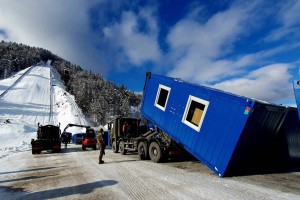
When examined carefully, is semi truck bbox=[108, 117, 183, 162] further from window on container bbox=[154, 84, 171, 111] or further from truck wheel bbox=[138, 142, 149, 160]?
window on container bbox=[154, 84, 171, 111]

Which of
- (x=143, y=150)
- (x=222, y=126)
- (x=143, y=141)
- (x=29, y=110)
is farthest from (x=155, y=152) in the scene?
(x=29, y=110)

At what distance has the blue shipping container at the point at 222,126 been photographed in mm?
8578

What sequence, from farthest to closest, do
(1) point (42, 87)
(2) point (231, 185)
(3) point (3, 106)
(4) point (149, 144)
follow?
(1) point (42, 87) < (3) point (3, 106) < (4) point (149, 144) < (2) point (231, 185)

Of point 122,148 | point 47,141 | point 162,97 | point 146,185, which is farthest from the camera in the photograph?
point 47,141

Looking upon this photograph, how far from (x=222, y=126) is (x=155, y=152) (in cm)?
496

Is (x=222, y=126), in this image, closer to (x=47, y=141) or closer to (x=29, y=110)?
(x=47, y=141)

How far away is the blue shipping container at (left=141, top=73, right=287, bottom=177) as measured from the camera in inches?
338

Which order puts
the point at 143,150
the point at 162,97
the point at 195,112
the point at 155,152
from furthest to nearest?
the point at 143,150 → the point at 162,97 → the point at 155,152 → the point at 195,112

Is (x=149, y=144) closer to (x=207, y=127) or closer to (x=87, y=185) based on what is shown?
(x=207, y=127)

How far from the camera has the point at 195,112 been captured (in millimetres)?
10734

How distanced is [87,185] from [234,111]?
5.57 metres

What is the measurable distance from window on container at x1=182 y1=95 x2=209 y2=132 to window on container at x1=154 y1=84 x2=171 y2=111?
185 cm

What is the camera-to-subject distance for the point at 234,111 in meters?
8.70

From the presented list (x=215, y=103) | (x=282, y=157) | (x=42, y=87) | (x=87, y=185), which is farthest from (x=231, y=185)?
(x=42, y=87)
